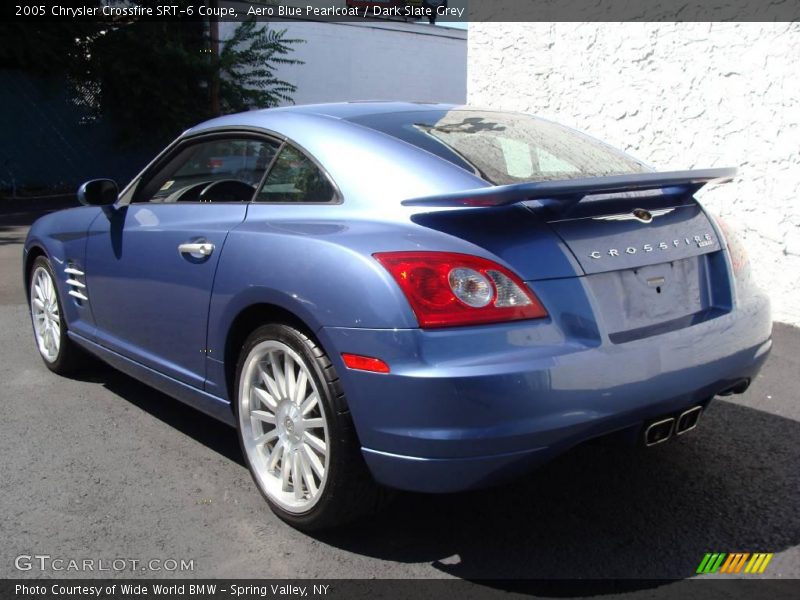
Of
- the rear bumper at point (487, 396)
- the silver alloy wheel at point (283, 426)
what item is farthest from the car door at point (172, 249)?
the rear bumper at point (487, 396)

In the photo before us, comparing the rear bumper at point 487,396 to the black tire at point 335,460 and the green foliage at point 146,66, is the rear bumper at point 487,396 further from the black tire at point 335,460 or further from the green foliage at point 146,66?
the green foliage at point 146,66

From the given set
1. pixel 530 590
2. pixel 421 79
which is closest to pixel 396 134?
pixel 530 590

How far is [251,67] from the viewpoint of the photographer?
20234 millimetres

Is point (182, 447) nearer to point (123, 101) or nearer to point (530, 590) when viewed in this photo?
point (530, 590)

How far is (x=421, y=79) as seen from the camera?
23828mm

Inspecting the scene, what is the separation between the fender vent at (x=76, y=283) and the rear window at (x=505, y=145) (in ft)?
6.62

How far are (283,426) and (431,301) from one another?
0.91 metres

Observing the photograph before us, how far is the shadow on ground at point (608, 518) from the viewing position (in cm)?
287

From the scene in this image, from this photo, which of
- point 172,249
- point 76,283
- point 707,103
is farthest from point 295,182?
point 707,103

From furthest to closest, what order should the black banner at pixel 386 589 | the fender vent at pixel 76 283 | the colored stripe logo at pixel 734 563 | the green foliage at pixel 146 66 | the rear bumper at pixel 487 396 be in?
the green foliage at pixel 146 66 → the fender vent at pixel 76 283 → the colored stripe logo at pixel 734 563 → the black banner at pixel 386 589 → the rear bumper at pixel 487 396

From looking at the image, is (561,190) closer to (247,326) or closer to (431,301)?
(431,301)

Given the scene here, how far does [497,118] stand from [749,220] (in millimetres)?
3239

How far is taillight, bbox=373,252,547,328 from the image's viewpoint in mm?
2576

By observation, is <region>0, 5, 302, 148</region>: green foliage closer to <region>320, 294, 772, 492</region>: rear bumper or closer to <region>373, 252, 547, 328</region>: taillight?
<region>373, 252, 547, 328</region>: taillight
